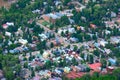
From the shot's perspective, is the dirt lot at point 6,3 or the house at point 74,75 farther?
the dirt lot at point 6,3

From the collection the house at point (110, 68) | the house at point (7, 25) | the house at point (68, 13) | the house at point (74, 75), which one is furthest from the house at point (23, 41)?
the house at point (110, 68)

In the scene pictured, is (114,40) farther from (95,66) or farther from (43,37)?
(43,37)

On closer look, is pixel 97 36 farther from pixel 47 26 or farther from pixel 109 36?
pixel 47 26

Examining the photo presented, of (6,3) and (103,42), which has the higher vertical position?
(6,3)

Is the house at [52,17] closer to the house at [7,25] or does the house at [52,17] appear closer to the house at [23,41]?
the house at [7,25]

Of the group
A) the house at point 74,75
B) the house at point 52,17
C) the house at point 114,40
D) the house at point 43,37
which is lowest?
the house at point 74,75

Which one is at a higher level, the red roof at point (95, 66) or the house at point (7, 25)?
the house at point (7, 25)

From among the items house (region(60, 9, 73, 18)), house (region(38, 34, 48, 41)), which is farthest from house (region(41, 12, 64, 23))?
house (region(38, 34, 48, 41))

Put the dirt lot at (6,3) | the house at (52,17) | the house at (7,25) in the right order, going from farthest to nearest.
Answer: the dirt lot at (6,3)
the house at (52,17)
the house at (7,25)

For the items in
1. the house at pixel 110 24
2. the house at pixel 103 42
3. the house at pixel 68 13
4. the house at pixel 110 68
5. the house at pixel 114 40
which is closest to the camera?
the house at pixel 110 68

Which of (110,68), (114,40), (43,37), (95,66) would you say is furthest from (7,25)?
(110,68)

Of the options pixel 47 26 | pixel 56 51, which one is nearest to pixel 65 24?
pixel 47 26

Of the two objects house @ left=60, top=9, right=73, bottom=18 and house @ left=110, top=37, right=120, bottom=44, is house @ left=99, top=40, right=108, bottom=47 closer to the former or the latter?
house @ left=110, top=37, right=120, bottom=44
